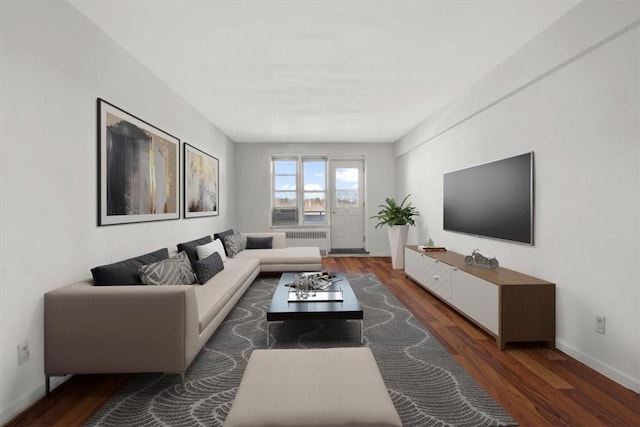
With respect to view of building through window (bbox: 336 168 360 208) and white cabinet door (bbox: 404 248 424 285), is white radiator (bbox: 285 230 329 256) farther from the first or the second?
white cabinet door (bbox: 404 248 424 285)

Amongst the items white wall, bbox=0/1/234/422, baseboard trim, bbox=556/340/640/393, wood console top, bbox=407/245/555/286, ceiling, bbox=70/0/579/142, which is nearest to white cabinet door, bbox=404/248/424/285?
wood console top, bbox=407/245/555/286

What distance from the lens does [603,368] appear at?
234 cm

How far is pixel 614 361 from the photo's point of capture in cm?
228

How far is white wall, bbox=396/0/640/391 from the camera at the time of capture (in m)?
2.17

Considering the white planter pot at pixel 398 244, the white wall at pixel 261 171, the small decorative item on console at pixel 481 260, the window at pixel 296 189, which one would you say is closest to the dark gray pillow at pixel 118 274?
the small decorative item on console at pixel 481 260

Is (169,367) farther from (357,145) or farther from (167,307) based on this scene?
(357,145)

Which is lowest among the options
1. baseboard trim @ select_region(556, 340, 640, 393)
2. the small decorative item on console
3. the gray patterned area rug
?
the gray patterned area rug

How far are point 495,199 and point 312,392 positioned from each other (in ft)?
10.1

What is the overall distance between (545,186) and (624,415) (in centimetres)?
173

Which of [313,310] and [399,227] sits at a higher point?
[399,227]

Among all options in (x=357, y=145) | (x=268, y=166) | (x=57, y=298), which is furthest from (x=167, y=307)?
(x=357, y=145)

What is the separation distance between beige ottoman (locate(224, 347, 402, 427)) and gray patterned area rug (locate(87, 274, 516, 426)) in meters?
0.50

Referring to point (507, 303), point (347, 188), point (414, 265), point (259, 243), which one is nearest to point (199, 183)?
point (259, 243)

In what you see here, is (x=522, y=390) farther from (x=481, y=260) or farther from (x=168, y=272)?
(x=168, y=272)
